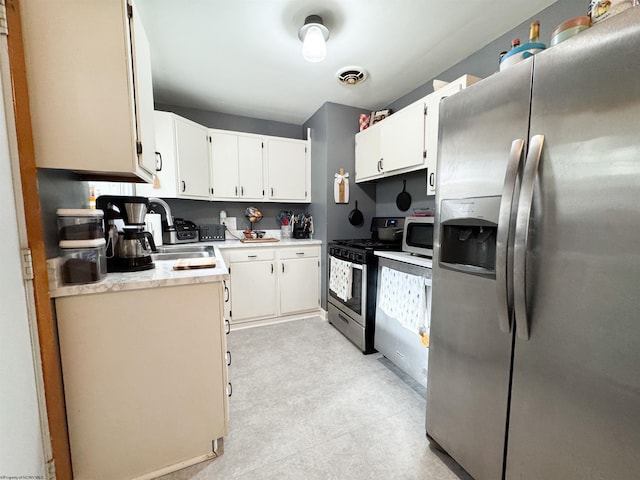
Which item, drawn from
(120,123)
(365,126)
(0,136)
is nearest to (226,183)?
(365,126)

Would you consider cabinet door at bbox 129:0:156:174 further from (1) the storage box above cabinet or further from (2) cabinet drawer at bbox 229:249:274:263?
(2) cabinet drawer at bbox 229:249:274:263

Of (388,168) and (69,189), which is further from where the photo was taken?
(388,168)

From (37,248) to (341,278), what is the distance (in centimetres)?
210

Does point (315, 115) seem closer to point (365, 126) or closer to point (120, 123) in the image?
point (365, 126)

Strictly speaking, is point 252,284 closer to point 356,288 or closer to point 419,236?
point 356,288

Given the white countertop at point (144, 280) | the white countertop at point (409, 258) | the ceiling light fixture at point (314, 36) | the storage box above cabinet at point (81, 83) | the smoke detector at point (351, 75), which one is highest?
the smoke detector at point (351, 75)

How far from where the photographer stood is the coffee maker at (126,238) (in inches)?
50.6

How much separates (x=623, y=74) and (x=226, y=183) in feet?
9.89

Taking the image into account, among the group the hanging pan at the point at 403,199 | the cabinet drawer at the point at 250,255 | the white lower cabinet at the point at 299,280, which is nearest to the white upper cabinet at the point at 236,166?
the cabinet drawer at the point at 250,255

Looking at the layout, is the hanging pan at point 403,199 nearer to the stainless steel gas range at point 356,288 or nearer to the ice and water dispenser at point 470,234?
the stainless steel gas range at point 356,288

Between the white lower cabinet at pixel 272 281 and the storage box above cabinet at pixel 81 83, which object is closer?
the storage box above cabinet at pixel 81 83

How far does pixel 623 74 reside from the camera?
2.25 ft

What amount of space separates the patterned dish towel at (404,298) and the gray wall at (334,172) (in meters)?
1.06

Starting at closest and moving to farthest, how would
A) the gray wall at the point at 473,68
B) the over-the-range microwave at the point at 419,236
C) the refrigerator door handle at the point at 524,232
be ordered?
1. the refrigerator door handle at the point at 524,232
2. the gray wall at the point at 473,68
3. the over-the-range microwave at the point at 419,236
